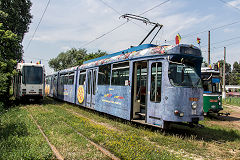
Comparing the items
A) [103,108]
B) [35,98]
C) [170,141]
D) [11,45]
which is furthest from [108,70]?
[35,98]

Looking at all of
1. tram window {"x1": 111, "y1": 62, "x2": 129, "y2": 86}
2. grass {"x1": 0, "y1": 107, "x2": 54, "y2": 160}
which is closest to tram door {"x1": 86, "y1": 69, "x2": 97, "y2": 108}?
tram window {"x1": 111, "y1": 62, "x2": 129, "y2": 86}

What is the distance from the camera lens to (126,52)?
9.50 metres

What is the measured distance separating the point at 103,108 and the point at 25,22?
19128 mm

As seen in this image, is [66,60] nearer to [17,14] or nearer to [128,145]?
[17,14]

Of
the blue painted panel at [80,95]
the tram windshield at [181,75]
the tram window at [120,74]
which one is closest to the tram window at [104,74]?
the tram window at [120,74]

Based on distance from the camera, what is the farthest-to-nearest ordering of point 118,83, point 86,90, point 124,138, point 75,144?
point 86,90 → point 118,83 → point 124,138 → point 75,144

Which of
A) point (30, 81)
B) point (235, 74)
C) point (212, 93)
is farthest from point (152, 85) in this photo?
point (235, 74)

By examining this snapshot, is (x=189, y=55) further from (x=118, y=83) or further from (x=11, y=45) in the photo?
(x=11, y=45)

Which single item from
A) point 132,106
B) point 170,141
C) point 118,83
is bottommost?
point 170,141

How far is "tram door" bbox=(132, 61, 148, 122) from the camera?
834cm

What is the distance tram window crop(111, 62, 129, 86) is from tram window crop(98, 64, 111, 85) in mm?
528

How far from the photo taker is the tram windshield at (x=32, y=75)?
50.1 feet

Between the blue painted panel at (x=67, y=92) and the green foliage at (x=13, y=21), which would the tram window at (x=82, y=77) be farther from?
the green foliage at (x=13, y=21)

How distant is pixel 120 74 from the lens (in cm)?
916
